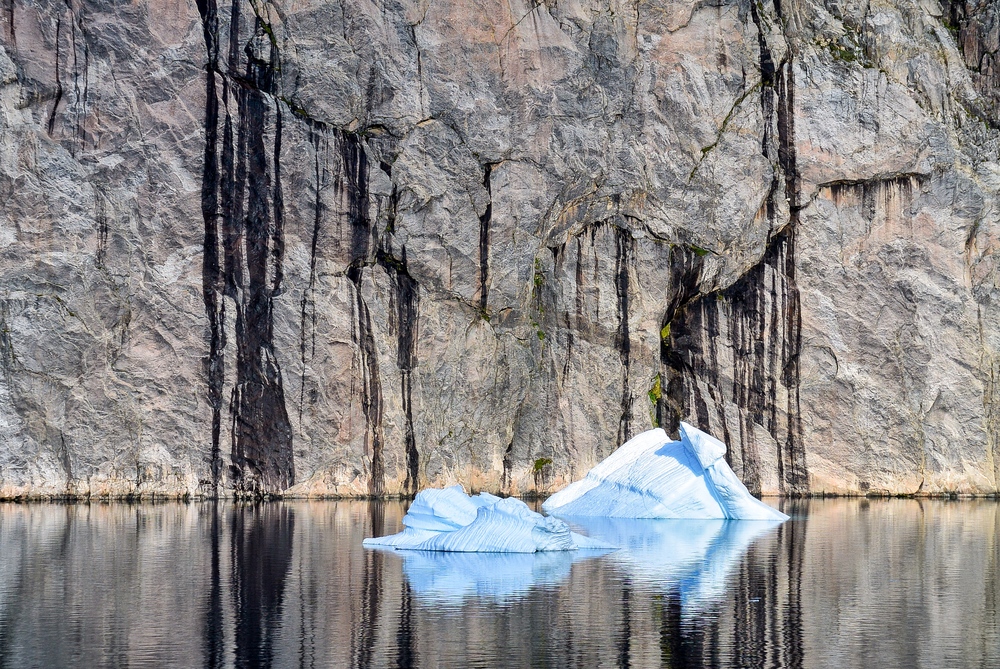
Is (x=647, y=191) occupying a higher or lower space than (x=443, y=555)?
higher

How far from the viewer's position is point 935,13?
5656 centimetres

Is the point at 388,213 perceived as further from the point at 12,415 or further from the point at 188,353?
the point at 12,415

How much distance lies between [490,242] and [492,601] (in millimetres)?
32113

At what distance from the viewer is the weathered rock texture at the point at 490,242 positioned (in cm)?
4659

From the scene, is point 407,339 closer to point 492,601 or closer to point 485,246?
point 485,246

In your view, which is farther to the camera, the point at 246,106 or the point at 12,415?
the point at 246,106

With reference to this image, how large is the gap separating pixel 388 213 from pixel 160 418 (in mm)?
10942

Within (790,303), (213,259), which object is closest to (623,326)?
(790,303)

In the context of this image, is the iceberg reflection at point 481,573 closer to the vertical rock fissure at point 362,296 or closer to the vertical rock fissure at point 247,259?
the vertical rock fissure at point 362,296

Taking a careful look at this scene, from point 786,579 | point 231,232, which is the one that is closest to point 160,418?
point 231,232

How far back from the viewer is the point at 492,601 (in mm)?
18859

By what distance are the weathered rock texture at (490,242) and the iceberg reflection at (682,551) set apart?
42.8 feet

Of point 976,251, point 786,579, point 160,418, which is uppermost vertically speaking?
point 976,251

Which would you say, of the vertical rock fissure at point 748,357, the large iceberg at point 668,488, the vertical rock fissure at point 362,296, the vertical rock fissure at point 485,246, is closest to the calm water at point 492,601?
the large iceberg at point 668,488
